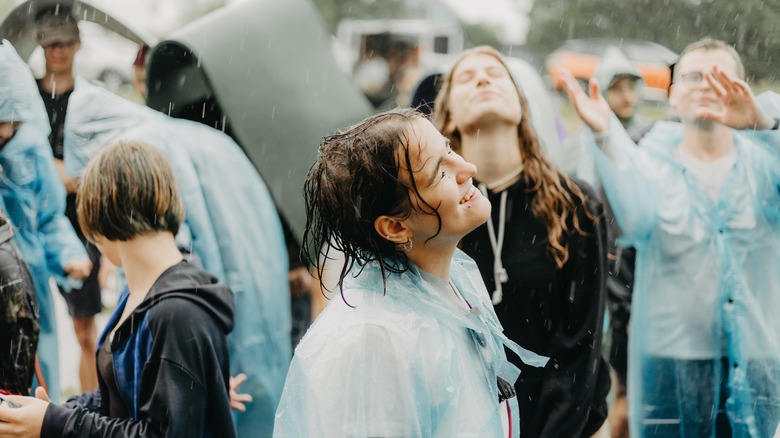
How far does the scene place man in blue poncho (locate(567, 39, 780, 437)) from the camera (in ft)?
9.93

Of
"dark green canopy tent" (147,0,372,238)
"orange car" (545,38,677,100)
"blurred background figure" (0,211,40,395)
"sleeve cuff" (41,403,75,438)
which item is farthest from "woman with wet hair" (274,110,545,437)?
"dark green canopy tent" (147,0,372,238)

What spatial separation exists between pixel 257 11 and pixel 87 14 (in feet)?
2.93

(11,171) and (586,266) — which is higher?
(11,171)

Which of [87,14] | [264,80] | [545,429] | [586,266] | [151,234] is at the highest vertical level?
[87,14]

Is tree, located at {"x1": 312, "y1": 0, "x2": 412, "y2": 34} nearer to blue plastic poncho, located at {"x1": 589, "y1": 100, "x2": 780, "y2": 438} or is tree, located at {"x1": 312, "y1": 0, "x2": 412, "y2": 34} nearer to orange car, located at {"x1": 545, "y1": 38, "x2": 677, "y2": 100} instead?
orange car, located at {"x1": 545, "y1": 38, "x2": 677, "y2": 100}

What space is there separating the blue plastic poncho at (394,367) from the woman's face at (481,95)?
1.18 m

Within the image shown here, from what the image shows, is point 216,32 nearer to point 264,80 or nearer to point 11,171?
point 264,80

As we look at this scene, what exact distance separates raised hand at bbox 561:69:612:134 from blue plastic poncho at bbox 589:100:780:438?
0.05 metres

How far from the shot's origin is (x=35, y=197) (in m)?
3.31

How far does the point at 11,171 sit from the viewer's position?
3.21 meters

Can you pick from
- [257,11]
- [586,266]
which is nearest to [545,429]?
[586,266]

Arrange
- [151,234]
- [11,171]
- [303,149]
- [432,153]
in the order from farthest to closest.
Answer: [303,149]
[11,171]
[151,234]
[432,153]

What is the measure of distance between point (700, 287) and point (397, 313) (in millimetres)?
1835

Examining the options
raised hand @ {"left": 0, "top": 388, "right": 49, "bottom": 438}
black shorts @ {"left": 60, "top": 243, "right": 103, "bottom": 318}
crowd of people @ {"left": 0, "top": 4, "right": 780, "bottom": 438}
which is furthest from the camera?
black shorts @ {"left": 60, "top": 243, "right": 103, "bottom": 318}
